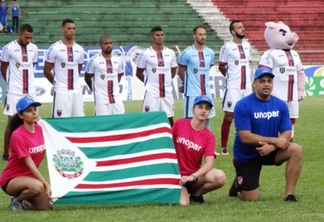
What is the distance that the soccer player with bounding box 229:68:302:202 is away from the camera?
10430 mm

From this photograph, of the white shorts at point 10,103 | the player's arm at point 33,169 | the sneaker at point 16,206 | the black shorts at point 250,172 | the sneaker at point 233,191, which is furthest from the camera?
the white shorts at point 10,103

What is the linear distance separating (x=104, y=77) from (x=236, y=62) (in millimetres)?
2332

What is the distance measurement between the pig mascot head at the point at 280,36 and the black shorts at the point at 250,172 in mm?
4270

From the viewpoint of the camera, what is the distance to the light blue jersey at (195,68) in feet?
51.5

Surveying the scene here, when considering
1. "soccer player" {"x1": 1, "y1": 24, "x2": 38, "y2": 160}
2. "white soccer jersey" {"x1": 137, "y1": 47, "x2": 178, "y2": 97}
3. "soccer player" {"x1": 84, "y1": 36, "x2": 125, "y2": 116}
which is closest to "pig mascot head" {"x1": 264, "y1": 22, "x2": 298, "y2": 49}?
"white soccer jersey" {"x1": 137, "y1": 47, "x2": 178, "y2": 97}

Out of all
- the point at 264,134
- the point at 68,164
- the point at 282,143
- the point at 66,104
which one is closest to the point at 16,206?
the point at 68,164

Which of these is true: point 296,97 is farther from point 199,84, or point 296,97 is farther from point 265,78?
point 265,78

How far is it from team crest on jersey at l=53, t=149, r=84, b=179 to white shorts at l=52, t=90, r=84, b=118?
16.2 feet

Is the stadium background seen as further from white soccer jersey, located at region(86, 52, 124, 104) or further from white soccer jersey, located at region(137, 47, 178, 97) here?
white soccer jersey, located at region(86, 52, 124, 104)

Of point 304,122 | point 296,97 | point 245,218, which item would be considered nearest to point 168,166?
point 245,218

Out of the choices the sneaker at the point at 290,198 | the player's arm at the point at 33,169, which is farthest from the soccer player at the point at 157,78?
the player's arm at the point at 33,169

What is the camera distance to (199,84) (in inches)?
622

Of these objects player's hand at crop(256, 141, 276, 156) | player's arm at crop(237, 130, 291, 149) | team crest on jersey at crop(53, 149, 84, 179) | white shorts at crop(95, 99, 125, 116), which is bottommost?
team crest on jersey at crop(53, 149, 84, 179)

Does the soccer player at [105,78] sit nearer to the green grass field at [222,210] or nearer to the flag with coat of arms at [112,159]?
the green grass field at [222,210]
